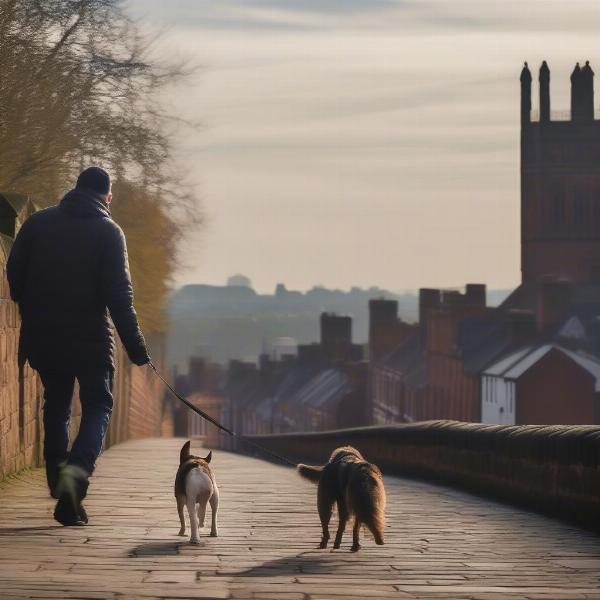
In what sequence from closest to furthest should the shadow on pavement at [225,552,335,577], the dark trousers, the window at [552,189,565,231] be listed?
the shadow on pavement at [225,552,335,577] → the dark trousers → the window at [552,189,565,231]

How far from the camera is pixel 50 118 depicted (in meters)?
23.3

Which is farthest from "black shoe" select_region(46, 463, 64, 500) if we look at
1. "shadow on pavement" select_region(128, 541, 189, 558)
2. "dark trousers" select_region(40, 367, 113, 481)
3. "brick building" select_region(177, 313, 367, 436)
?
"brick building" select_region(177, 313, 367, 436)

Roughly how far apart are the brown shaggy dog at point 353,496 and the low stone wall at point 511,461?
1902mm

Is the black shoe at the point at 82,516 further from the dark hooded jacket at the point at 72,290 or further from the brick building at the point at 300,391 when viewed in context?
the brick building at the point at 300,391

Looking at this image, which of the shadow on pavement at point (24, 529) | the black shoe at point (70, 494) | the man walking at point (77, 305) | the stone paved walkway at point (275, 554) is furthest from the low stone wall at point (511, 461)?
the shadow on pavement at point (24, 529)

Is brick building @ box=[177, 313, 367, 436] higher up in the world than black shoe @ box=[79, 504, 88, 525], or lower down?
higher up

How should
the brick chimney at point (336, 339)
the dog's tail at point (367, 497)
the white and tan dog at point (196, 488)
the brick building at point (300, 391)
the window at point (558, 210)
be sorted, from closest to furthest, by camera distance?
the dog's tail at point (367, 497) < the white and tan dog at point (196, 488) < the brick building at point (300, 391) < the brick chimney at point (336, 339) < the window at point (558, 210)

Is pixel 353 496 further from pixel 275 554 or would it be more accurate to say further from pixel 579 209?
pixel 579 209

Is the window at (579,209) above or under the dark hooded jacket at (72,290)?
above

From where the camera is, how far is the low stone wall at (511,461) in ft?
33.0

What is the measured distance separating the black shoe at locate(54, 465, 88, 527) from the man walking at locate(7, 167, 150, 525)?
0.02 m

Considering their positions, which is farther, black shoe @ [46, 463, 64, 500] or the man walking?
black shoe @ [46, 463, 64, 500]

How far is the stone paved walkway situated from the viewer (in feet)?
22.1

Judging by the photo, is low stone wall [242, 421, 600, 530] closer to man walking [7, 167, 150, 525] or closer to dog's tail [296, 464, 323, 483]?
dog's tail [296, 464, 323, 483]
